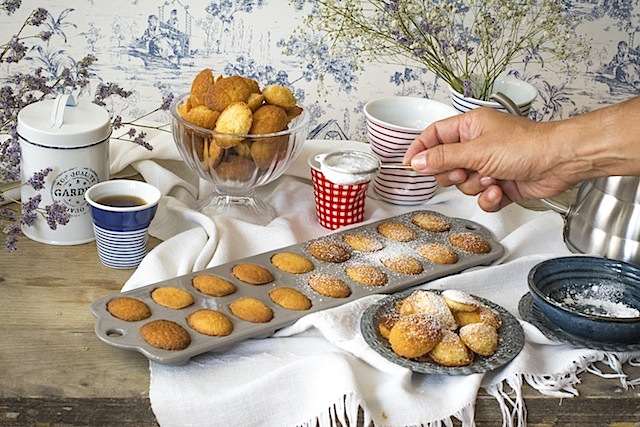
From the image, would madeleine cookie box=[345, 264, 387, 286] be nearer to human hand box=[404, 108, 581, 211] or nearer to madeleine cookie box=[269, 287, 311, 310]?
madeleine cookie box=[269, 287, 311, 310]

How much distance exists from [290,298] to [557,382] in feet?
1.13

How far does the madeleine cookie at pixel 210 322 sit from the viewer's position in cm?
102

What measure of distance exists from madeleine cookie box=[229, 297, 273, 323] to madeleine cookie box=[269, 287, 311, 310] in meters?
0.02

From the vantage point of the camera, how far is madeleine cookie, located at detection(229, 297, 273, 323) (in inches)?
41.6

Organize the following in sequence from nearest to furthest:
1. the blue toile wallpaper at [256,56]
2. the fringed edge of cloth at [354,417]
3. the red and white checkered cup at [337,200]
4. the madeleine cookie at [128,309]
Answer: the fringed edge of cloth at [354,417] → the madeleine cookie at [128,309] → the red and white checkered cup at [337,200] → the blue toile wallpaper at [256,56]

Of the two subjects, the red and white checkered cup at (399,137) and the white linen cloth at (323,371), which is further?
the red and white checkered cup at (399,137)

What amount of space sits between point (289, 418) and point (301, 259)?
293 mm

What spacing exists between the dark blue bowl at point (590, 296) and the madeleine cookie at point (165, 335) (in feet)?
1.46

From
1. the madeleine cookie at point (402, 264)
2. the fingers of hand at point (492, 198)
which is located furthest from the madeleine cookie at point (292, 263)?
the fingers of hand at point (492, 198)

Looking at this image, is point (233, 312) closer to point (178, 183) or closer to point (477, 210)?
point (178, 183)

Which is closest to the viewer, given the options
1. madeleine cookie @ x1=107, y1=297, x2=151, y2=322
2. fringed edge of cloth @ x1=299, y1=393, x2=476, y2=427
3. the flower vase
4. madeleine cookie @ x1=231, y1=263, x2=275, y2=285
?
fringed edge of cloth @ x1=299, y1=393, x2=476, y2=427

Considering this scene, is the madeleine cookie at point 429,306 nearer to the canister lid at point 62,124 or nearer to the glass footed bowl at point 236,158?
the glass footed bowl at point 236,158

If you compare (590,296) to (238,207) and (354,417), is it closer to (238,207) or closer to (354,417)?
(354,417)

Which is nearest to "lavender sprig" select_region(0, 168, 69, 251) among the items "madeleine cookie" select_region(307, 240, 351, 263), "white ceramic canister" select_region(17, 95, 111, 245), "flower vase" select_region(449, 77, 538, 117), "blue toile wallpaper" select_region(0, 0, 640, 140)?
"white ceramic canister" select_region(17, 95, 111, 245)
